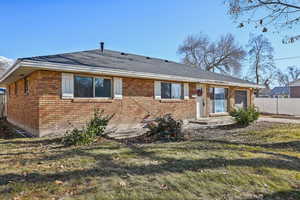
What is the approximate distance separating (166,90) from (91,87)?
434cm

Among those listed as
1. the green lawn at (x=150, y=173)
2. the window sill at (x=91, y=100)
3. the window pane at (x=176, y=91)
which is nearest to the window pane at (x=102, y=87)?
the window sill at (x=91, y=100)

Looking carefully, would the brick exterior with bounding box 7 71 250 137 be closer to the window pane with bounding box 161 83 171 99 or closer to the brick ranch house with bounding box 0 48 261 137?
the brick ranch house with bounding box 0 48 261 137

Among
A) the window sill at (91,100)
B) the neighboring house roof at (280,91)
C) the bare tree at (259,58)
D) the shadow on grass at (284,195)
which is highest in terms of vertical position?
the bare tree at (259,58)

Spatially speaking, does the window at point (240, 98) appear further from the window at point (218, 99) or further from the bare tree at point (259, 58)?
the bare tree at point (259, 58)

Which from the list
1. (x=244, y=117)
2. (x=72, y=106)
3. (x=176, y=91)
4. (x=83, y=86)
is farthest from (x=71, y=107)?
(x=244, y=117)

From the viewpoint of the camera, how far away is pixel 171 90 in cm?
1121

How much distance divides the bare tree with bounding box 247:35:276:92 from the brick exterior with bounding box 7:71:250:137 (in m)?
27.9

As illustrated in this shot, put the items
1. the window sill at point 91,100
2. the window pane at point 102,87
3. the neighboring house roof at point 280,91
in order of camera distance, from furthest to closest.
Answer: the neighboring house roof at point 280,91, the window pane at point 102,87, the window sill at point 91,100

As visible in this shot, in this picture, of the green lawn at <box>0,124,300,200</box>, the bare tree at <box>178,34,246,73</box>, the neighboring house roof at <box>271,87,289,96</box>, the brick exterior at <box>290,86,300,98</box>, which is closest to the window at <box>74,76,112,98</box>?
the green lawn at <box>0,124,300,200</box>

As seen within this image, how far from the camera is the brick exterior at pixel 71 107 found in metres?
7.16

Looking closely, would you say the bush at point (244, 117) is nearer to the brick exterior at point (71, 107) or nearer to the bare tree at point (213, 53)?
the brick exterior at point (71, 107)

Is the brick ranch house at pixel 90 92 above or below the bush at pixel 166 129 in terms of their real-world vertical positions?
above

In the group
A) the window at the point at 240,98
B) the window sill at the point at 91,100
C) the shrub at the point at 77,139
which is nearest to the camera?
the shrub at the point at 77,139

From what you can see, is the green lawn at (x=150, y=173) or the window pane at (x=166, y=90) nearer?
the green lawn at (x=150, y=173)
